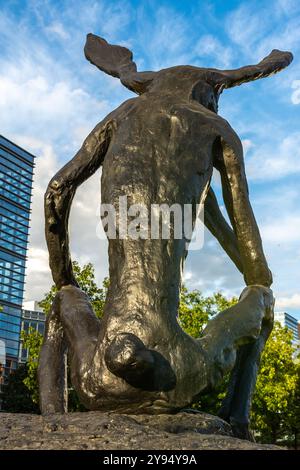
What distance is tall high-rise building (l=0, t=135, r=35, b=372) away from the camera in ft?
226

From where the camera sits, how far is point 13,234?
239 feet

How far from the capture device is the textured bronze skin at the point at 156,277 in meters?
2.78

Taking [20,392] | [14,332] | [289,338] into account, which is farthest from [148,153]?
[14,332]

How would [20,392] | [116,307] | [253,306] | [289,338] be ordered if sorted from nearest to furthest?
[116,307] < [253,306] < [289,338] < [20,392]

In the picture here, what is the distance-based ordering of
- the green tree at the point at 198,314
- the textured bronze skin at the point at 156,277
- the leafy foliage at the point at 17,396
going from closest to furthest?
1. the textured bronze skin at the point at 156,277
2. the green tree at the point at 198,314
3. the leafy foliage at the point at 17,396

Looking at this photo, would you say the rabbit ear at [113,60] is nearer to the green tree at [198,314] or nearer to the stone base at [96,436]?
the stone base at [96,436]

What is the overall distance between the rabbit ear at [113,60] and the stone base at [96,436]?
269cm

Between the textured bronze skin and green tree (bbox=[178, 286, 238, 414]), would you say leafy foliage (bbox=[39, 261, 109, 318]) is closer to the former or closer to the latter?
green tree (bbox=[178, 286, 238, 414])

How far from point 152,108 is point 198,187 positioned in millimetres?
613

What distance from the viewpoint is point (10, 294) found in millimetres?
70438

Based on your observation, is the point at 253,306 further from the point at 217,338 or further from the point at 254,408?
the point at 254,408

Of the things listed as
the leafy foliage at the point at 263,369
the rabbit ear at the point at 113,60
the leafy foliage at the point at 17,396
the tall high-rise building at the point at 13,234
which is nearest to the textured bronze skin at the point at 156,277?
the rabbit ear at the point at 113,60

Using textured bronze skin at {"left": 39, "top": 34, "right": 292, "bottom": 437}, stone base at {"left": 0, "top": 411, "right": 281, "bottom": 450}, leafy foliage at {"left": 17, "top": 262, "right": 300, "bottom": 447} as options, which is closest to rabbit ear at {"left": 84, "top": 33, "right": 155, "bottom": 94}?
textured bronze skin at {"left": 39, "top": 34, "right": 292, "bottom": 437}

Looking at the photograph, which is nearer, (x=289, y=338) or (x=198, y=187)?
(x=198, y=187)
